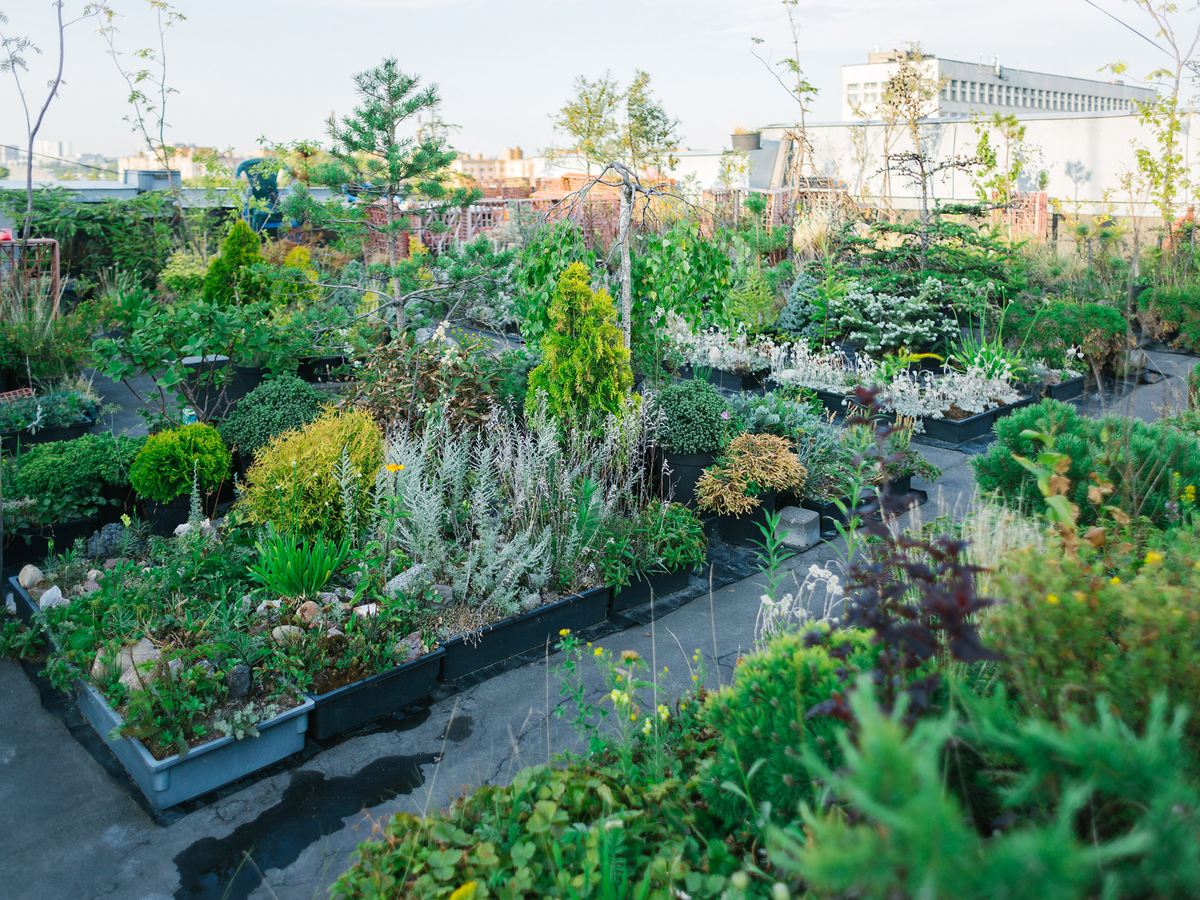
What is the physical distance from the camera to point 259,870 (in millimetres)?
2365

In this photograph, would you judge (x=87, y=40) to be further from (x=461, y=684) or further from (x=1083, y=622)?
(x=1083, y=622)

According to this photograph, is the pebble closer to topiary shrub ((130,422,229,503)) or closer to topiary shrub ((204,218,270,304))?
topiary shrub ((130,422,229,503))

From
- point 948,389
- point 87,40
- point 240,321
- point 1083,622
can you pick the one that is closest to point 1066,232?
point 948,389

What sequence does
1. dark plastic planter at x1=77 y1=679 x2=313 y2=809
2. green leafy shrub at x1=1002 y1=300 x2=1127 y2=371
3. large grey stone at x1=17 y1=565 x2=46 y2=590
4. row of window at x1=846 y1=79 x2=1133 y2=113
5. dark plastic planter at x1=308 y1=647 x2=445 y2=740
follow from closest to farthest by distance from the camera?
1. dark plastic planter at x1=77 y1=679 x2=313 y2=809
2. dark plastic planter at x1=308 y1=647 x2=445 y2=740
3. large grey stone at x1=17 y1=565 x2=46 y2=590
4. green leafy shrub at x1=1002 y1=300 x2=1127 y2=371
5. row of window at x1=846 y1=79 x2=1133 y2=113

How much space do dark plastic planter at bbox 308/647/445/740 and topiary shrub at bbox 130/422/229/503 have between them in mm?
1750

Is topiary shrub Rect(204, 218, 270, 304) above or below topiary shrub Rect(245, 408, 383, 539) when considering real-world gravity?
above

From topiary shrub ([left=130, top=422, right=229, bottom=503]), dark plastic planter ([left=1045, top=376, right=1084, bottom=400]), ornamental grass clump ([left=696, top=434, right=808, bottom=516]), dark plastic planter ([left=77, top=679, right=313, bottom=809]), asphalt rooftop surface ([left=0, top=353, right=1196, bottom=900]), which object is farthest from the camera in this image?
dark plastic planter ([left=1045, top=376, right=1084, bottom=400])

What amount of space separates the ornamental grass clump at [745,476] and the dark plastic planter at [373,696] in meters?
1.97

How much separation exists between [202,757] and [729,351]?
694 cm

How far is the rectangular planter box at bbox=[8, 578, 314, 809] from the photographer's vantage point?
2.61m

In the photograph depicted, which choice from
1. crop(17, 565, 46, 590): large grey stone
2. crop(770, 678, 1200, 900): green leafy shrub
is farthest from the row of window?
crop(770, 678, 1200, 900): green leafy shrub

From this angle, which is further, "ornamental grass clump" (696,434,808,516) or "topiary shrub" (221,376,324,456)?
"topiary shrub" (221,376,324,456)

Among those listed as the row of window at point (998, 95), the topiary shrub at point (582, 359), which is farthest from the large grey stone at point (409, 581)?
the row of window at point (998, 95)

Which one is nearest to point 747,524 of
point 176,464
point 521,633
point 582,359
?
point 582,359
